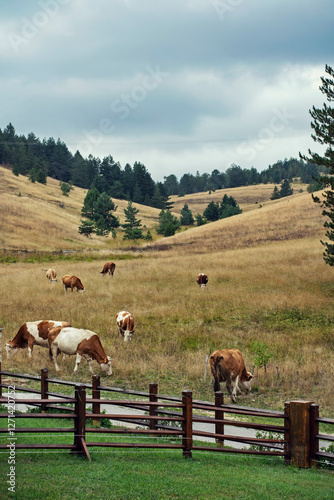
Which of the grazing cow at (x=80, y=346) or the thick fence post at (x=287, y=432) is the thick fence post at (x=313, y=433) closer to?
the thick fence post at (x=287, y=432)

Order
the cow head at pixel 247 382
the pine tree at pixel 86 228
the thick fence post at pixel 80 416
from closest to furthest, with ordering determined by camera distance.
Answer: the thick fence post at pixel 80 416, the cow head at pixel 247 382, the pine tree at pixel 86 228

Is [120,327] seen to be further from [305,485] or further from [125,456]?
[305,485]

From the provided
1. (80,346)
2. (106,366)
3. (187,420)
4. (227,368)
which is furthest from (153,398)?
(80,346)

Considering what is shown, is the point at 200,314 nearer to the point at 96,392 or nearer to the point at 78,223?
the point at 96,392

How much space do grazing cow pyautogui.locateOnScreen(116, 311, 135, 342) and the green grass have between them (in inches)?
515

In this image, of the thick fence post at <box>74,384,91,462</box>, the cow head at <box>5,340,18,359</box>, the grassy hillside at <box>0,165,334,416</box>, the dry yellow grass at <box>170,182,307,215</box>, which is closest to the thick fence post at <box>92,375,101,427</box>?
the thick fence post at <box>74,384,91,462</box>

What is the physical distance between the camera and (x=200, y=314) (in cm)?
2586

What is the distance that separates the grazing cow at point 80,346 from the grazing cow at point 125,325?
410cm

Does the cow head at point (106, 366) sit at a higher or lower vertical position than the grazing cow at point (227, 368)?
lower

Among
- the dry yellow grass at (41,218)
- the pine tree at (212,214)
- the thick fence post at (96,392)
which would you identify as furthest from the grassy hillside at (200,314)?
the pine tree at (212,214)

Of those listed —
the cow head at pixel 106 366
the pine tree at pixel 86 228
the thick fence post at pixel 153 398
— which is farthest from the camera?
the pine tree at pixel 86 228

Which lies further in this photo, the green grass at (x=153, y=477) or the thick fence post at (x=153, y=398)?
the thick fence post at (x=153, y=398)

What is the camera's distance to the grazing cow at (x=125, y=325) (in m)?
22.0

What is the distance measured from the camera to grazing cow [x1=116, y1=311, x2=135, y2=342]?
22.0 m
